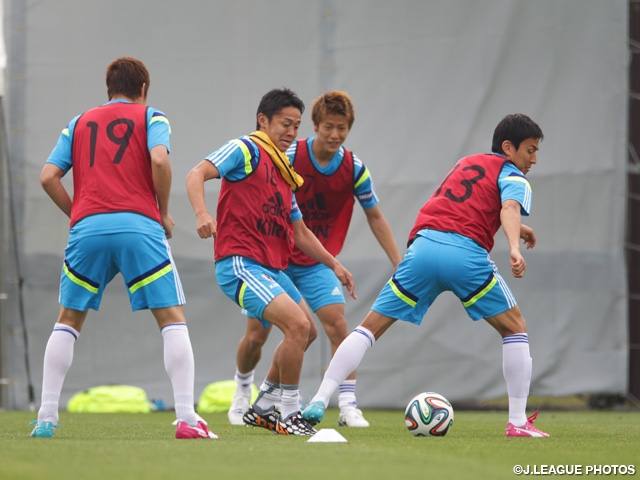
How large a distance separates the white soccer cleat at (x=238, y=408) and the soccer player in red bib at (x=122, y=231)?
1.85 meters

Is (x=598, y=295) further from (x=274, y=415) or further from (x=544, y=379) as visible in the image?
(x=274, y=415)

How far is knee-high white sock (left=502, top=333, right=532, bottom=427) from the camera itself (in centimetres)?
516

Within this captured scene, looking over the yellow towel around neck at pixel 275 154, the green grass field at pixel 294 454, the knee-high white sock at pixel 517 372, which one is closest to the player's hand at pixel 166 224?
the yellow towel around neck at pixel 275 154

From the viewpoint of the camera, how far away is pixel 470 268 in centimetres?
507

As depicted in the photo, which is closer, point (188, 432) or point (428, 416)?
point (188, 432)

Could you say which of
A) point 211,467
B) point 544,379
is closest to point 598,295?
point 544,379

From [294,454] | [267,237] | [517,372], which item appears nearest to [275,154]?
[267,237]

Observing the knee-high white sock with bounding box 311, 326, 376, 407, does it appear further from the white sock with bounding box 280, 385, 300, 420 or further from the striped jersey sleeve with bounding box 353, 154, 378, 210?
the striped jersey sleeve with bounding box 353, 154, 378, 210

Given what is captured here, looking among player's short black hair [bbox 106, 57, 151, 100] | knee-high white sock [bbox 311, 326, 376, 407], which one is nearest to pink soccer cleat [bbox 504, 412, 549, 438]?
knee-high white sock [bbox 311, 326, 376, 407]

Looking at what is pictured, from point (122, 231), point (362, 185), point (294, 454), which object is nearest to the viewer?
point (294, 454)

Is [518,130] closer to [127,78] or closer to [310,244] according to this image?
[310,244]

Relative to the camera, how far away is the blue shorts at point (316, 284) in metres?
6.50

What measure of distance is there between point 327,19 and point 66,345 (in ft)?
18.5

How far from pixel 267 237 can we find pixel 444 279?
1.00 metres
